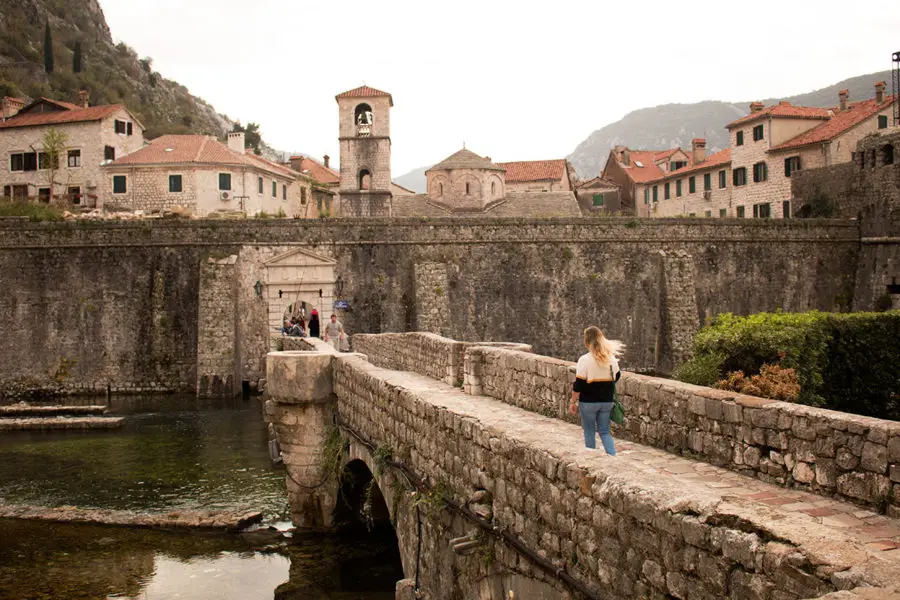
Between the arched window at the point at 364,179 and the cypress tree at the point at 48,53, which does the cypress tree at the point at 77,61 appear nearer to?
the cypress tree at the point at 48,53

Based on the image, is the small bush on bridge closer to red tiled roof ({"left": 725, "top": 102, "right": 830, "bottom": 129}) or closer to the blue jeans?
the blue jeans

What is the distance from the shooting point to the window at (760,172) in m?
48.2

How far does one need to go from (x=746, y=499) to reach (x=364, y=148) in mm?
41575

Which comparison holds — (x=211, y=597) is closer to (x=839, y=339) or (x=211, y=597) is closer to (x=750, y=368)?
(x=750, y=368)

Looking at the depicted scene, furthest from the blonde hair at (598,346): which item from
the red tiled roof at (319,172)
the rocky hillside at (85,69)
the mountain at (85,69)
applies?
the rocky hillside at (85,69)

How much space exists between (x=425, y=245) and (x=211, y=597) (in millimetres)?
22214

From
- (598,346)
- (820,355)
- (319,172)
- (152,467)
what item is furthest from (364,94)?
(598,346)

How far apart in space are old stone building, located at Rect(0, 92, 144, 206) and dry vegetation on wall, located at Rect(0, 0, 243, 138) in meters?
20.2

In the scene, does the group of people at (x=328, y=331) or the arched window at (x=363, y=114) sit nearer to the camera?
the group of people at (x=328, y=331)

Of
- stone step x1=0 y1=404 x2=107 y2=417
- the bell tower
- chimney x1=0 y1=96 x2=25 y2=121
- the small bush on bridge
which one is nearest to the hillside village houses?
the bell tower

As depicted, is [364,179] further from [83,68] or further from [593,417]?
[83,68]

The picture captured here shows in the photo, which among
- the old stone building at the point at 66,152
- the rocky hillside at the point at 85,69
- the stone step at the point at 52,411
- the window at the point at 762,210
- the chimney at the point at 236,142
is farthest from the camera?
the rocky hillside at the point at 85,69

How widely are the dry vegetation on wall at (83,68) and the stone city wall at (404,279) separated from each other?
1669 inches

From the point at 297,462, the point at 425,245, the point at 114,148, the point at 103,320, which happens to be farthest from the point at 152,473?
the point at 114,148
